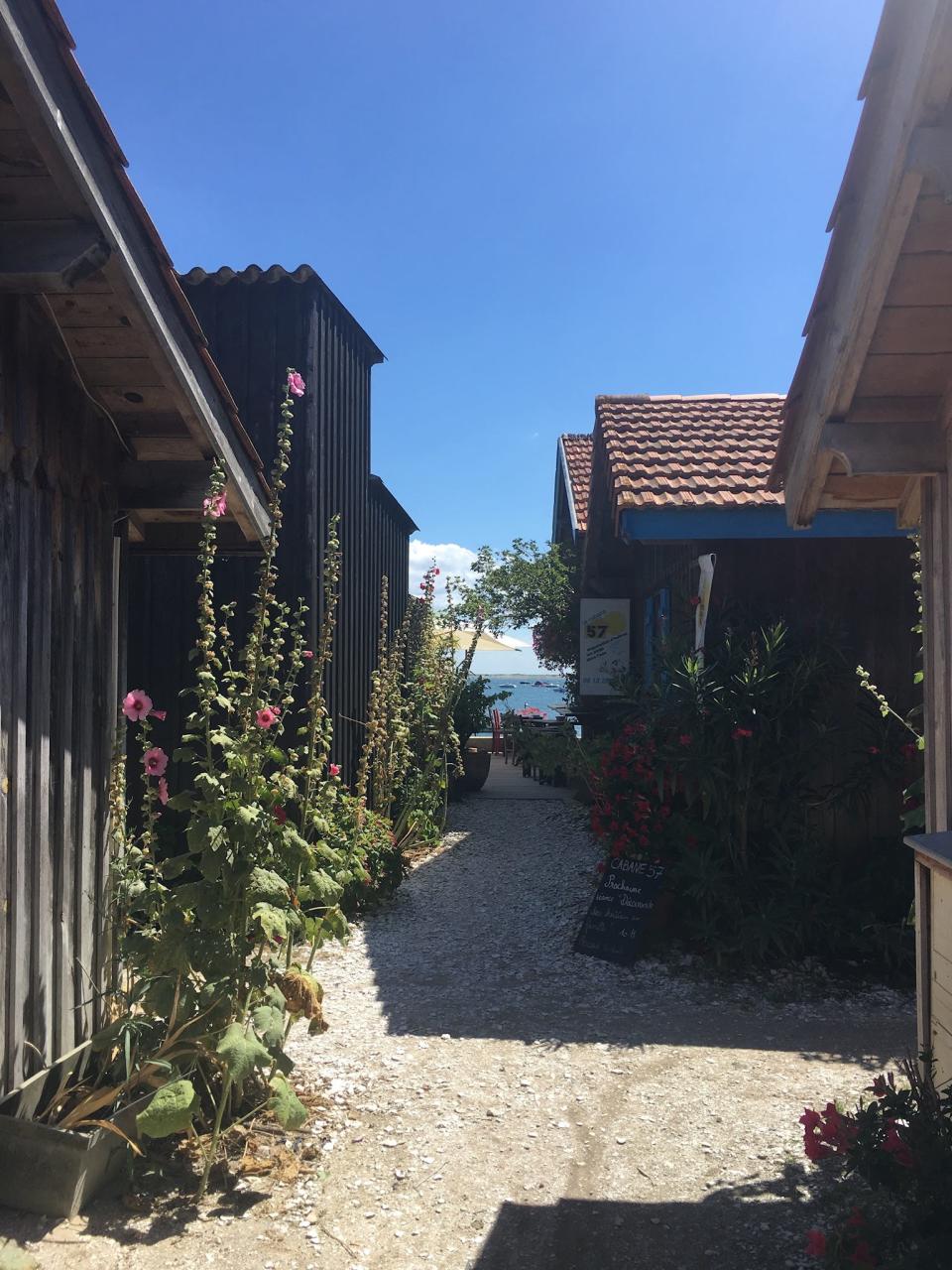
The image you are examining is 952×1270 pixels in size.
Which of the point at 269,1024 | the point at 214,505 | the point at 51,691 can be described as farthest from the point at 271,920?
the point at 214,505

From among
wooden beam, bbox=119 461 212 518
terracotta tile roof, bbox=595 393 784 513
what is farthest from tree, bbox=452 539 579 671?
wooden beam, bbox=119 461 212 518

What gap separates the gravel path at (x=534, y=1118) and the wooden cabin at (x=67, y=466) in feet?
2.82

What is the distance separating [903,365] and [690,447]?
174 inches

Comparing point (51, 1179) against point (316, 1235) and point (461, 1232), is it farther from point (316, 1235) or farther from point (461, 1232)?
point (461, 1232)

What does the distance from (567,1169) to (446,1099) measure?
2.22 ft

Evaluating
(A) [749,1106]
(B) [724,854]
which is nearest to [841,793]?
(B) [724,854]

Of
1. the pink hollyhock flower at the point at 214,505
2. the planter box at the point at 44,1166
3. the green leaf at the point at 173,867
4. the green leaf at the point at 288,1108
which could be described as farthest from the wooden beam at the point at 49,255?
the green leaf at the point at 288,1108

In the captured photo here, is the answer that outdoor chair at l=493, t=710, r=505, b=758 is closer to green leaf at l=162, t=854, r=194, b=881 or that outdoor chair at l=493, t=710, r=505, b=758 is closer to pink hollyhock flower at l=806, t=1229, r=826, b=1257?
green leaf at l=162, t=854, r=194, b=881

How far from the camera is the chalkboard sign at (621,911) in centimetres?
546

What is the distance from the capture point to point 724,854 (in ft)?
18.1

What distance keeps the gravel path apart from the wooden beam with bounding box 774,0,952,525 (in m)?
2.30

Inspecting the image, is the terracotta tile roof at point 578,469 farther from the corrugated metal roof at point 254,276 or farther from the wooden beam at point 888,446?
the wooden beam at point 888,446

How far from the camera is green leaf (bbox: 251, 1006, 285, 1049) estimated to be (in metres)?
3.00

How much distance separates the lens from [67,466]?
10.8ft
